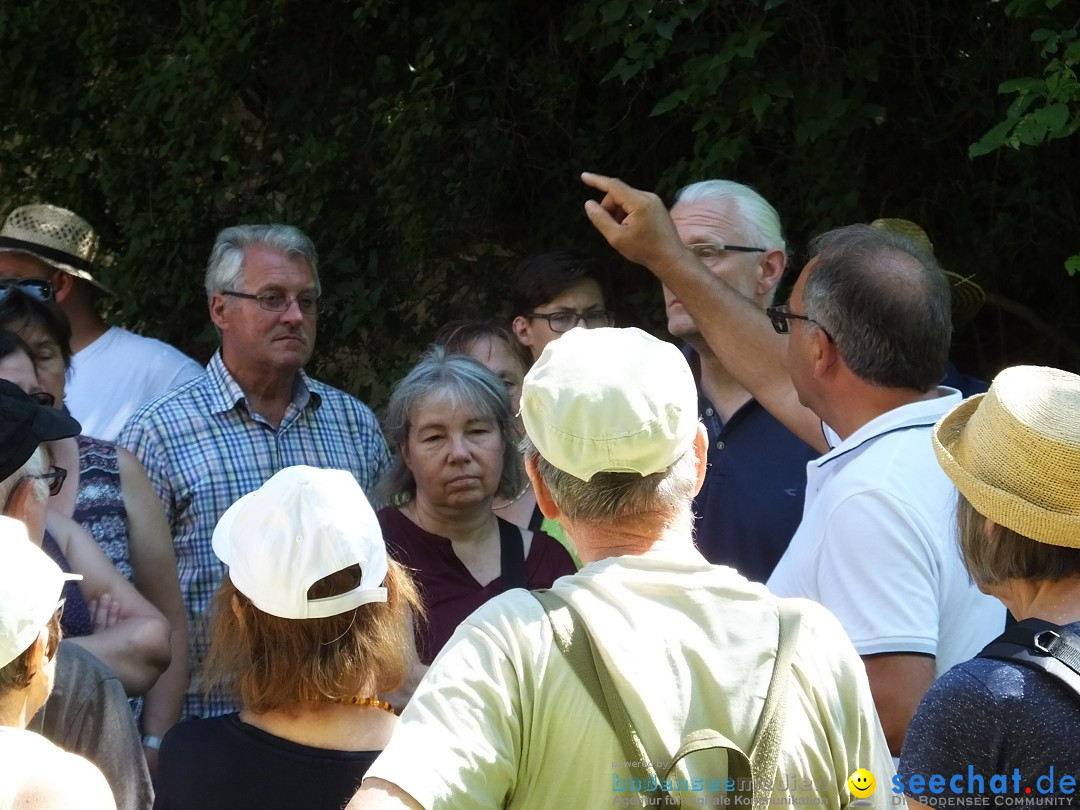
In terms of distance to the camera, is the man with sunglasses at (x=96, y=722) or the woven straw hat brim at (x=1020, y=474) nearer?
the woven straw hat brim at (x=1020, y=474)

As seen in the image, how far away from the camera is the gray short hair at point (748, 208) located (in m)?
3.73

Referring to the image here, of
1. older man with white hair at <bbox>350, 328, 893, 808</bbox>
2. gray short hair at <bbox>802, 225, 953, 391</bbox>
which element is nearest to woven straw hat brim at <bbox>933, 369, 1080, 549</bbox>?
older man with white hair at <bbox>350, 328, 893, 808</bbox>

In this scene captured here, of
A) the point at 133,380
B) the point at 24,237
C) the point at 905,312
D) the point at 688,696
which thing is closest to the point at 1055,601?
the point at 688,696

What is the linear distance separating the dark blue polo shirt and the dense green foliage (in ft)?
3.89

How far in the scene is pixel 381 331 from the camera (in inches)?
213

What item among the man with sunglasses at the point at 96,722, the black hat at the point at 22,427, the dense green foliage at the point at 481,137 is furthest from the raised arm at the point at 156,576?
the dense green foliage at the point at 481,137

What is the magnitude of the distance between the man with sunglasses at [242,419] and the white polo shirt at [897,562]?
182cm

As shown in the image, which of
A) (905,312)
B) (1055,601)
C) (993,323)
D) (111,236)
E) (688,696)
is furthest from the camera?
(111,236)

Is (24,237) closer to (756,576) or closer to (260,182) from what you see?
(260,182)

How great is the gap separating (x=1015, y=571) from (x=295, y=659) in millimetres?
1054

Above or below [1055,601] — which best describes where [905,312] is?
above

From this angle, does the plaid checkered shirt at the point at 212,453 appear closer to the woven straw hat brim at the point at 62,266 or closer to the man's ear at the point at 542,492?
the woven straw hat brim at the point at 62,266

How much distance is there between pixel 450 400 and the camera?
3438 millimetres

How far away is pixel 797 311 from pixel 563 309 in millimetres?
1634
